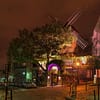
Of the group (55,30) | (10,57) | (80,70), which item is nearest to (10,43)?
(10,57)

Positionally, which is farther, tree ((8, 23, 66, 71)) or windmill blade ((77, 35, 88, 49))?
windmill blade ((77, 35, 88, 49))

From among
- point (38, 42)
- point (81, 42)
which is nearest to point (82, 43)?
point (81, 42)

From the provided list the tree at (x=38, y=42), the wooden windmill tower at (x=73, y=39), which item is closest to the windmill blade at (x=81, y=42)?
the wooden windmill tower at (x=73, y=39)

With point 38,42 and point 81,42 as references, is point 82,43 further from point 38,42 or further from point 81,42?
point 38,42

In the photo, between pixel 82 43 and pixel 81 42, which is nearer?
pixel 82 43

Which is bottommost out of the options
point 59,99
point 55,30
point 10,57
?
point 59,99

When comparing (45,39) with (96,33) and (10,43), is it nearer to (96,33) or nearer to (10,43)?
(10,43)

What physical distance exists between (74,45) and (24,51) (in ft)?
55.6

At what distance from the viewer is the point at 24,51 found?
6278cm

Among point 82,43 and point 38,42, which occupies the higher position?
point 82,43

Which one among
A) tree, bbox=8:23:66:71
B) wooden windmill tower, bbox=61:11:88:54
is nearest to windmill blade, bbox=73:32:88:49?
wooden windmill tower, bbox=61:11:88:54

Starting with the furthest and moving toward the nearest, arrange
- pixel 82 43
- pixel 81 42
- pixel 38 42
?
pixel 81 42
pixel 82 43
pixel 38 42

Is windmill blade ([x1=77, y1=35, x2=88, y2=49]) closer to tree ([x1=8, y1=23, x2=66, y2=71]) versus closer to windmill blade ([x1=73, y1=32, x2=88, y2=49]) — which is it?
windmill blade ([x1=73, y1=32, x2=88, y2=49])

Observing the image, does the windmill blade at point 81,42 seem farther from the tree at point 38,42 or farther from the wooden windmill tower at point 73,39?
the tree at point 38,42
